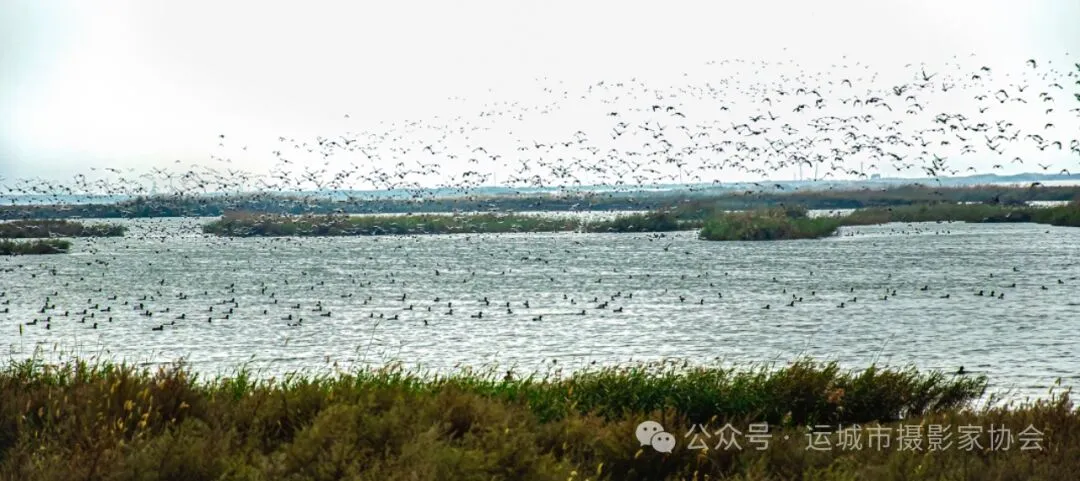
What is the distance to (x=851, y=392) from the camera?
23188 millimetres

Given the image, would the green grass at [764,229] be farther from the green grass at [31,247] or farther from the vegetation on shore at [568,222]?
the green grass at [31,247]

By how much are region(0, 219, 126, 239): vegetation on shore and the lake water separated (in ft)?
63.7

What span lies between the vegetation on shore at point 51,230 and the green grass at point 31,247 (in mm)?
12216

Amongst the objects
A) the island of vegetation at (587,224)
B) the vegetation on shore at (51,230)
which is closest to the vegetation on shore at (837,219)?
the island of vegetation at (587,224)

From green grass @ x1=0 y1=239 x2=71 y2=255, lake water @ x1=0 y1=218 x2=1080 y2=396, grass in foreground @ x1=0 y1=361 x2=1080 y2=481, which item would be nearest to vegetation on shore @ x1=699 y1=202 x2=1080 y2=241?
lake water @ x1=0 y1=218 x2=1080 y2=396

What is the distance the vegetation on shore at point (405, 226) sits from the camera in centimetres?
13475

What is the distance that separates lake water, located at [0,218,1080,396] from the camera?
4159cm

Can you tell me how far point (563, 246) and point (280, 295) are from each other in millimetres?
45860

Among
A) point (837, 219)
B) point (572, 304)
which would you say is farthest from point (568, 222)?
point (572, 304)

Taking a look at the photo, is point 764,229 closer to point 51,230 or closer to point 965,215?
point 965,215

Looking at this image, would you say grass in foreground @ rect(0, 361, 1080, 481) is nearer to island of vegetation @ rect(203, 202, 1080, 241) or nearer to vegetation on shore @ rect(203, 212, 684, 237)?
island of vegetation @ rect(203, 202, 1080, 241)

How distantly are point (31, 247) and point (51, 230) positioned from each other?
102 feet

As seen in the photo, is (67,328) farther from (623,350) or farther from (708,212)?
(708,212)

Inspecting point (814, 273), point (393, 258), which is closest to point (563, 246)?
point (393, 258)
